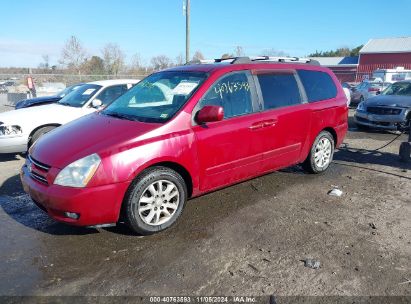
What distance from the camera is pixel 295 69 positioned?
216 inches

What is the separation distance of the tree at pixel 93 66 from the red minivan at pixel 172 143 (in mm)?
29723

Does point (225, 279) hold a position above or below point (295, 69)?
below

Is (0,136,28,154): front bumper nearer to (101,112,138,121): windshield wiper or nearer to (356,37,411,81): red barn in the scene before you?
(101,112,138,121): windshield wiper

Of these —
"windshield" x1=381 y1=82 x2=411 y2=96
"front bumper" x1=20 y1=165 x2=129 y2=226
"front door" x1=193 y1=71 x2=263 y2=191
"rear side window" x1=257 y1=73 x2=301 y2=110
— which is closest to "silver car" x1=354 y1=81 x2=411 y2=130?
"windshield" x1=381 y1=82 x2=411 y2=96

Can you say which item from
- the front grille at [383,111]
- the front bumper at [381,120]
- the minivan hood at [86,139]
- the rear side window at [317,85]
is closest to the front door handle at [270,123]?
the rear side window at [317,85]

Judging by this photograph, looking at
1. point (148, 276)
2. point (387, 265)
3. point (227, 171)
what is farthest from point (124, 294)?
point (387, 265)

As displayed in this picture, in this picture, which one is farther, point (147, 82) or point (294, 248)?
point (147, 82)

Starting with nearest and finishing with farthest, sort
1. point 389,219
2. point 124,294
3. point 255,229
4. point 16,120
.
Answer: point 124,294 < point 255,229 < point 389,219 < point 16,120

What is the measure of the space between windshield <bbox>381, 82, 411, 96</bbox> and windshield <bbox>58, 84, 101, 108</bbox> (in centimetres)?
884

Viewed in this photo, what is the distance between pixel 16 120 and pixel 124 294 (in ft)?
16.9

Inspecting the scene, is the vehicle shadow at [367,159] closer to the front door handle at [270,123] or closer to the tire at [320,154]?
the tire at [320,154]

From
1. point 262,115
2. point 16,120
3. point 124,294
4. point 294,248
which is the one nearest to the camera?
point 124,294

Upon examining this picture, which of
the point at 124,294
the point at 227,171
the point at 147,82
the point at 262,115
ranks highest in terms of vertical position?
the point at 147,82

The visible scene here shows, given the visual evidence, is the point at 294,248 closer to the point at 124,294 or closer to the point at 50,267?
the point at 124,294
